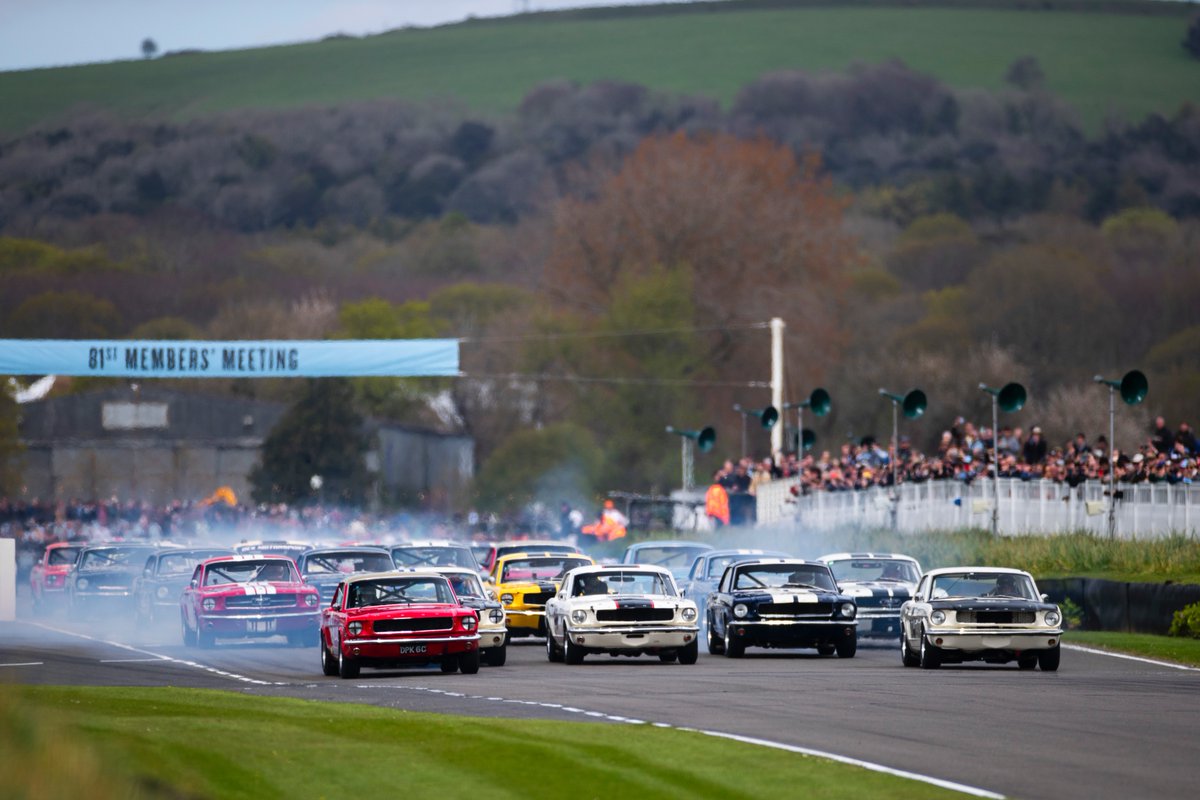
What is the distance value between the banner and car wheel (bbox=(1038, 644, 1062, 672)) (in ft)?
94.2

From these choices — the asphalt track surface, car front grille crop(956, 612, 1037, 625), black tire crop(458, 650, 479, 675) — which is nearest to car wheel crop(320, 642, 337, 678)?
the asphalt track surface

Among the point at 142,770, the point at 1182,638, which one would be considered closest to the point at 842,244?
the point at 1182,638

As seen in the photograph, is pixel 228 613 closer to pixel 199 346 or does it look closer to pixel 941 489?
pixel 941 489

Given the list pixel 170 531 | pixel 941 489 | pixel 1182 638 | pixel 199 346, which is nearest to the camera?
Result: pixel 1182 638

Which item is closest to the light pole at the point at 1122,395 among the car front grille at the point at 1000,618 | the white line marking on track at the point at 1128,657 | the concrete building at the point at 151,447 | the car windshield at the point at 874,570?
the car windshield at the point at 874,570

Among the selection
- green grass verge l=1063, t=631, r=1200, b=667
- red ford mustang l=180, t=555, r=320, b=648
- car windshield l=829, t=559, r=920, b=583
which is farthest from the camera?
car windshield l=829, t=559, r=920, b=583

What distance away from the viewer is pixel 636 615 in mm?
27938

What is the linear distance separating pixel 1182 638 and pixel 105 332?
105 meters

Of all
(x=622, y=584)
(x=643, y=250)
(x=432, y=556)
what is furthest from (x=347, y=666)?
(x=643, y=250)

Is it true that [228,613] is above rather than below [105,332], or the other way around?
below

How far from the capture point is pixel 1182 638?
103 feet

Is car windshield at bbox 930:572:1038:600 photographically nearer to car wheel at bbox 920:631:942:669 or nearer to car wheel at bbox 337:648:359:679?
car wheel at bbox 920:631:942:669

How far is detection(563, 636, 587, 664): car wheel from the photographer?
28281 millimetres

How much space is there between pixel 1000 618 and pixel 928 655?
113 centimetres
